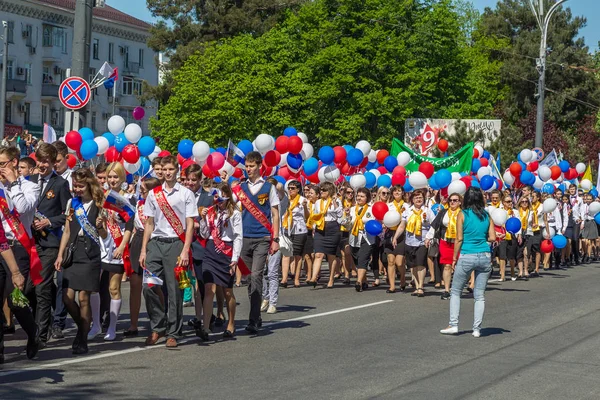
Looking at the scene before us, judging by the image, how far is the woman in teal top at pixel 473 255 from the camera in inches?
493

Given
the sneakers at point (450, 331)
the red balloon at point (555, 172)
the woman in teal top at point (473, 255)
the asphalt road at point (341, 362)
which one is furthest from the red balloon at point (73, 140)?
the red balloon at point (555, 172)

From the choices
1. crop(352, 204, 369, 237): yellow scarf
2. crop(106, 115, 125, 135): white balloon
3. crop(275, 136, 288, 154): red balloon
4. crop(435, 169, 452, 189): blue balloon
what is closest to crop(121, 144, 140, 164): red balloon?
crop(106, 115, 125, 135): white balloon

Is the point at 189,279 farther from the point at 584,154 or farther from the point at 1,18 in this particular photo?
the point at 1,18

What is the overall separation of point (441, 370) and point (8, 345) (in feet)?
13.7

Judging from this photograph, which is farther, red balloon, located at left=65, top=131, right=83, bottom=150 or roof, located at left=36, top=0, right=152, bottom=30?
roof, located at left=36, top=0, right=152, bottom=30

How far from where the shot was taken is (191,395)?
8.27 m

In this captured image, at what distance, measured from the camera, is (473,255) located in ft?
41.2

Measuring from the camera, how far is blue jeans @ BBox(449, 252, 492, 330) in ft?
41.0

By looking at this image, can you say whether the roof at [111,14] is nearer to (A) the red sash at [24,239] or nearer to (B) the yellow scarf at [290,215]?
(B) the yellow scarf at [290,215]

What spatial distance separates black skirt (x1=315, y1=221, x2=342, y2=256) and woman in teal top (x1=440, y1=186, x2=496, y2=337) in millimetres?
6004

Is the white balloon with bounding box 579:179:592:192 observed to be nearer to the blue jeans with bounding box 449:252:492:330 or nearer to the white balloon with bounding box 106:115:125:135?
the white balloon with bounding box 106:115:125:135

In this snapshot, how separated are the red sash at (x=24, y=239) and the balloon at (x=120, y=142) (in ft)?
33.5

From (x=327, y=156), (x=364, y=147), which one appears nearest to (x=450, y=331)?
(x=327, y=156)

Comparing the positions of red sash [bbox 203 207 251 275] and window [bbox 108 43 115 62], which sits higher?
window [bbox 108 43 115 62]
